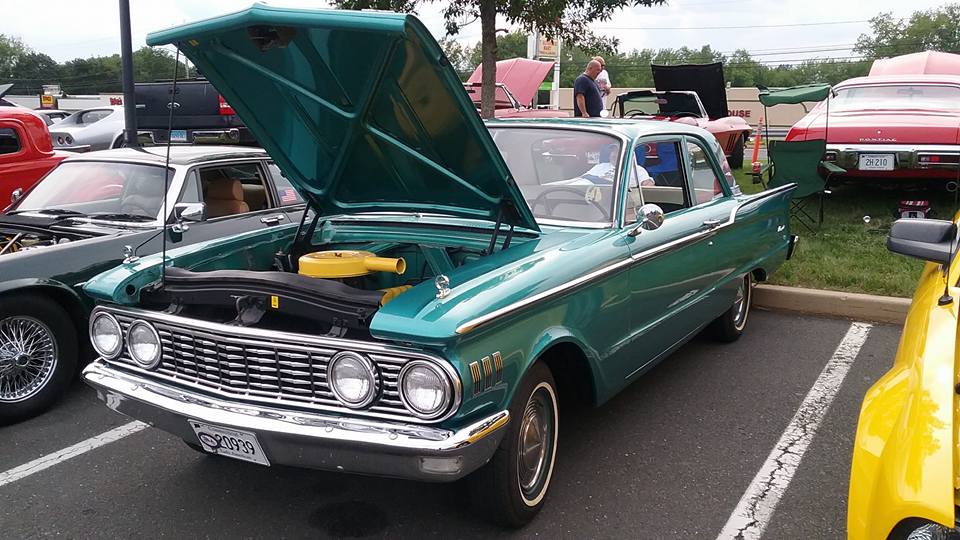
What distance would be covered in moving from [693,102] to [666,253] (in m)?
9.01

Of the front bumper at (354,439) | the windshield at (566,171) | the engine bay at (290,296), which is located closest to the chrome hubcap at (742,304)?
the windshield at (566,171)

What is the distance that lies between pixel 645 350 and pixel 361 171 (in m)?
1.66

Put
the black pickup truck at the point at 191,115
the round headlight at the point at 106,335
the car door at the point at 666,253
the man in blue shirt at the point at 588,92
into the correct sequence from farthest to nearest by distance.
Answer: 1. the black pickup truck at the point at 191,115
2. the man in blue shirt at the point at 588,92
3. the car door at the point at 666,253
4. the round headlight at the point at 106,335

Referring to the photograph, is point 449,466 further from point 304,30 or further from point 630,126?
point 630,126

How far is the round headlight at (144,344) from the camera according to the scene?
3.03m

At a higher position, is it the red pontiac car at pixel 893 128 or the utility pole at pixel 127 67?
the utility pole at pixel 127 67

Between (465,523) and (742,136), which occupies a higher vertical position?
(742,136)

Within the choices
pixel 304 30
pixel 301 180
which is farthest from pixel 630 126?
pixel 304 30

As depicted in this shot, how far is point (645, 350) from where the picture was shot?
3.83 meters

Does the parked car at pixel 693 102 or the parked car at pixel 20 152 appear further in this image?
the parked car at pixel 693 102

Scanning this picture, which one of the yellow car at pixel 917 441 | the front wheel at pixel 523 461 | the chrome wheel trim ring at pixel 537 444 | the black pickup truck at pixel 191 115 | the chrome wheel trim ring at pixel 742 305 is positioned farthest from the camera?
the black pickup truck at pixel 191 115

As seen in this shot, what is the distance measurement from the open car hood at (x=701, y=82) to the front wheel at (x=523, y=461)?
407 inches

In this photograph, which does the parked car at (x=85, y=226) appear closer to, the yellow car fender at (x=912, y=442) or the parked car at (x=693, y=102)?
the yellow car fender at (x=912, y=442)

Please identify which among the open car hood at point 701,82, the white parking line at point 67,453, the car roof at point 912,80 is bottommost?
the white parking line at point 67,453
